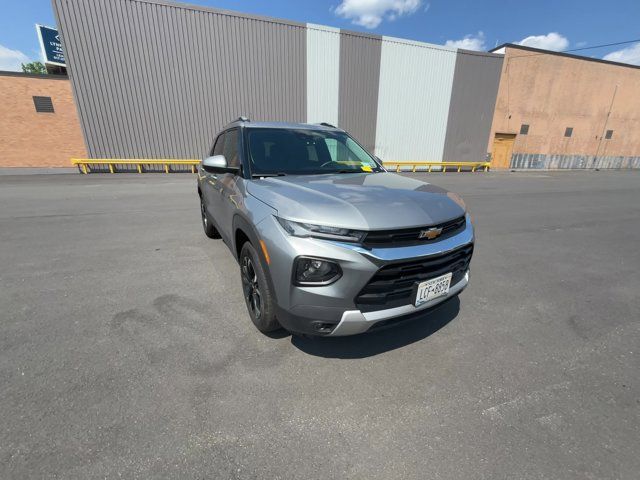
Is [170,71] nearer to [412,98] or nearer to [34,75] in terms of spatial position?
[34,75]

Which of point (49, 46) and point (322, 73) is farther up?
point (49, 46)

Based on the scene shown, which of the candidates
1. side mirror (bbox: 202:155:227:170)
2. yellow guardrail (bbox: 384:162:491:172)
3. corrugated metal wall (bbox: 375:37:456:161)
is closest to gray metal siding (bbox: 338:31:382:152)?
corrugated metal wall (bbox: 375:37:456:161)

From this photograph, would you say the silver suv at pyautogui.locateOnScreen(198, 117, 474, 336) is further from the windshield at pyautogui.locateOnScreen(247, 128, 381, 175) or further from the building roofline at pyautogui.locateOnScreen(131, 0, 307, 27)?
the building roofline at pyautogui.locateOnScreen(131, 0, 307, 27)

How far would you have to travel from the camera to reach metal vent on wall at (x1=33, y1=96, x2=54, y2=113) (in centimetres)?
1386

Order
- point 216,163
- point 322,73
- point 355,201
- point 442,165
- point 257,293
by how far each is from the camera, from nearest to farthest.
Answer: point 355,201 → point 257,293 → point 216,163 → point 322,73 → point 442,165

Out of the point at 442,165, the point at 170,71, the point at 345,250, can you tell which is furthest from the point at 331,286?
the point at 442,165

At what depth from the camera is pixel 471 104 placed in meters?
20.1

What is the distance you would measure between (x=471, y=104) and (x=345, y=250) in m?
22.9

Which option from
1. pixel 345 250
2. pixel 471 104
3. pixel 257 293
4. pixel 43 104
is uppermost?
pixel 471 104

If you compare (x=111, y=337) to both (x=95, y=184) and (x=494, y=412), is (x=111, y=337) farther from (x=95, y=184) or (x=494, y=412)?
(x=95, y=184)

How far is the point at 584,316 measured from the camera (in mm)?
3027

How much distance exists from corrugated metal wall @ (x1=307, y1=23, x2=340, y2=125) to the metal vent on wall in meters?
12.4

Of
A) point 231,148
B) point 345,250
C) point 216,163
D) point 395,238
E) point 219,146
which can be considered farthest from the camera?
point 219,146

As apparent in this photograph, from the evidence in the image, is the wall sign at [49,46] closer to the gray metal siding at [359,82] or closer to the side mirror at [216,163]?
the gray metal siding at [359,82]
